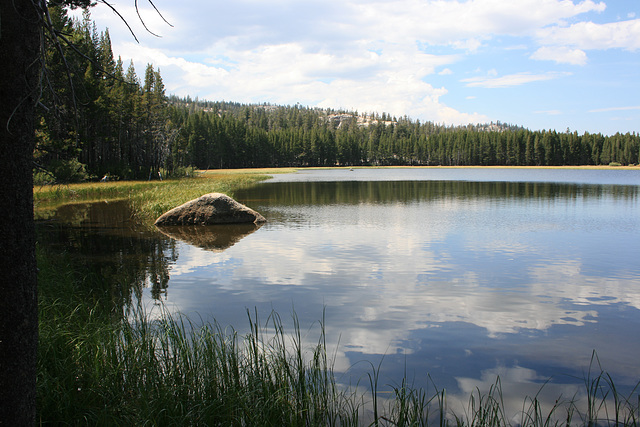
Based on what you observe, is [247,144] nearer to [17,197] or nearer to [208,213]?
[208,213]

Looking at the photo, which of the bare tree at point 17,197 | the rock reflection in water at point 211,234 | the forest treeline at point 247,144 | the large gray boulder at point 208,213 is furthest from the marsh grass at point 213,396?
the forest treeline at point 247,144

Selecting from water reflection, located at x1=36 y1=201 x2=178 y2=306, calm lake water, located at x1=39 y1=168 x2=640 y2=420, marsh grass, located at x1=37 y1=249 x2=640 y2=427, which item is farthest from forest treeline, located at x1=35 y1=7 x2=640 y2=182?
marsh grass, located at x1=37 y1=249 x2=640 y2=427

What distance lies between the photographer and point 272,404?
162 inches

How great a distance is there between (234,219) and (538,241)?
12059mm

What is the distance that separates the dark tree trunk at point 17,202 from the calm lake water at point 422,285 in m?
3.54

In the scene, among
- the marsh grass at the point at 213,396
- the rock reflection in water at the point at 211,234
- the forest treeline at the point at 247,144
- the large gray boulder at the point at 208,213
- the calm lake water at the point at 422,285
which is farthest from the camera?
the forest treeline at the point at 247,144

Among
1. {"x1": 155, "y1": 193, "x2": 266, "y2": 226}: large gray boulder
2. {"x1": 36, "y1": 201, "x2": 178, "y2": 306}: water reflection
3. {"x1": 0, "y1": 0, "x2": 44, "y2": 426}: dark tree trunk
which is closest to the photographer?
{"x1": 0, "y1": 0, "x2": 44, "y2": 426}: dark tree trunk

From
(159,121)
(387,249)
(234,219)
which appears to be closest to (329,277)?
(387,249)

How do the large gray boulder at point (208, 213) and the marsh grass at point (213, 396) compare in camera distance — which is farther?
the large gray boulder at point (208, 213)

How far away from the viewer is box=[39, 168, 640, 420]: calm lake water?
20.2 feet

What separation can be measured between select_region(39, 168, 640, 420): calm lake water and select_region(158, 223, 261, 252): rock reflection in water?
7cm

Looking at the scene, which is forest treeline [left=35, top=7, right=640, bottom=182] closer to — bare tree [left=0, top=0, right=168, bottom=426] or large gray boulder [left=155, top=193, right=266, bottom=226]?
large gray boulder [left=155, top=193, right=266, bottom=226]

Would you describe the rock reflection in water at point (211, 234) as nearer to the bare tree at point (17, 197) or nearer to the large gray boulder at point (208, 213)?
the large gray boulder at point (208, 213)

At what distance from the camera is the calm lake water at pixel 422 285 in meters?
6.15
